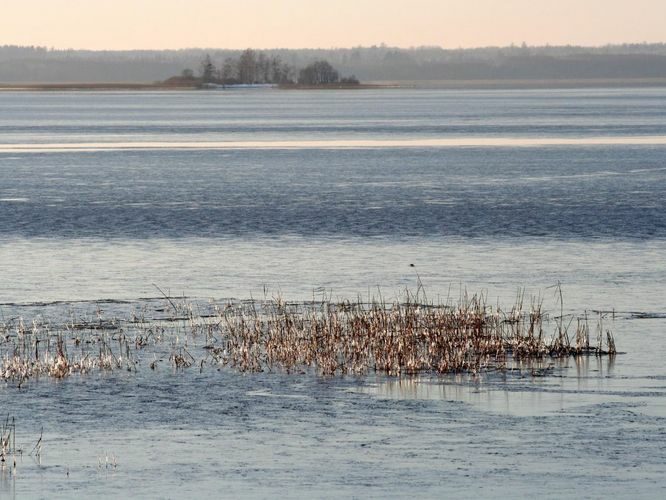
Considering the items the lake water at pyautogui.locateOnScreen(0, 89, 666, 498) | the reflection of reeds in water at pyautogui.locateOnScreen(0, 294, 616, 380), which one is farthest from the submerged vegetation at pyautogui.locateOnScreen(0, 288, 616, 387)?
the lake water at pyautogui.locateOnScreen(0, 89, 666, 498)

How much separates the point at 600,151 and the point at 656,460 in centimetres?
6343

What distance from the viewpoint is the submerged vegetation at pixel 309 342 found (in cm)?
1798

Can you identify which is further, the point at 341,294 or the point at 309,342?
the point at 341,294

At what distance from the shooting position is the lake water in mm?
13078

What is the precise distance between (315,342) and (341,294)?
19.7 feet

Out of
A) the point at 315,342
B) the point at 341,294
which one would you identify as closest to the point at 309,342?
the point at 315,342

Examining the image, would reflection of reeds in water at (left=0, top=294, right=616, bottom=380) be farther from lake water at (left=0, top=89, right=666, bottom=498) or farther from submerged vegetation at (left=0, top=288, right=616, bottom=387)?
lake water at (left=0, top=89, right=666, bottom=498)

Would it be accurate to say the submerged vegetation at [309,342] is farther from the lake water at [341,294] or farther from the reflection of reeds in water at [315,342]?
the lake water at [341,294]

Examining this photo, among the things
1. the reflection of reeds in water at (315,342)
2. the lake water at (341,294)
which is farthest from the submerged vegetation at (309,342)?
the lake water at (341,294)

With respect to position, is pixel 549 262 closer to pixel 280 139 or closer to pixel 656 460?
pixel 656 460

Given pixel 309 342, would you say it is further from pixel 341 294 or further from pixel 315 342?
pixel 341 294

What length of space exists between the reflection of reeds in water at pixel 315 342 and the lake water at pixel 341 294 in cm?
55

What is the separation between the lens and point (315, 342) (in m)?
18.7

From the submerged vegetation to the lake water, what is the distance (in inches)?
20.7
